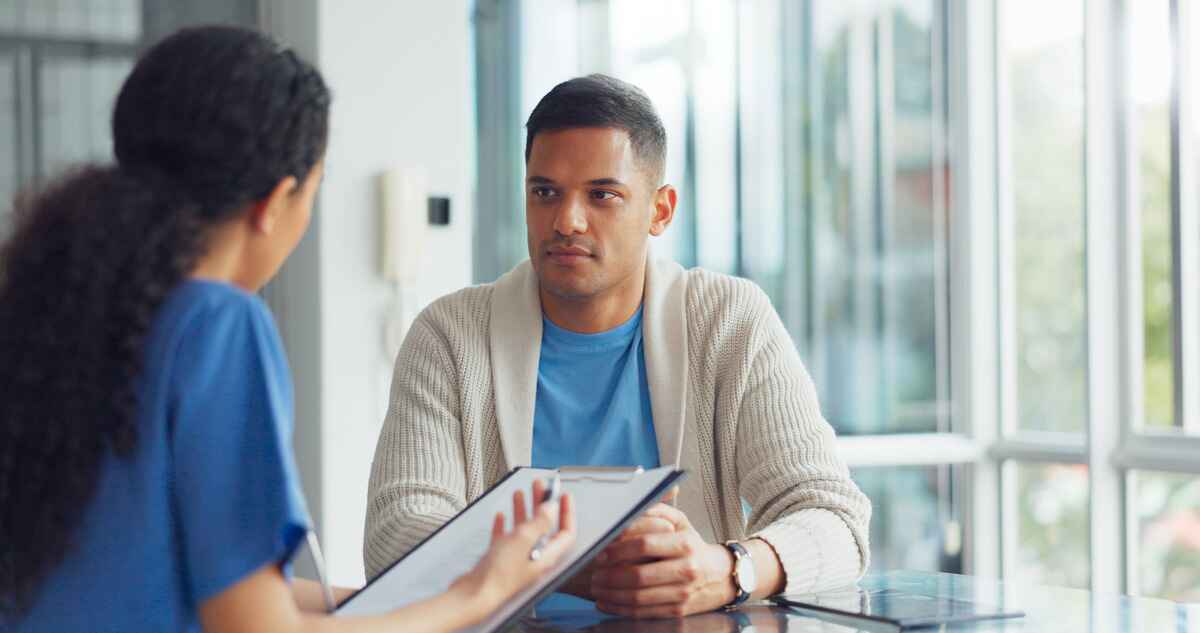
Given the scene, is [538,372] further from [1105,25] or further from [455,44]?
[1105,25]

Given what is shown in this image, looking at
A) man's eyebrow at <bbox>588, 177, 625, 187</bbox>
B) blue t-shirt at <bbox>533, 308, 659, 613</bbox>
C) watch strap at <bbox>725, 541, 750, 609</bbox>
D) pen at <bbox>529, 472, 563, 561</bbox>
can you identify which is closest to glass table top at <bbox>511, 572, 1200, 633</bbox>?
watch strap at <bbox>725, 541, 750, 609</bbox>

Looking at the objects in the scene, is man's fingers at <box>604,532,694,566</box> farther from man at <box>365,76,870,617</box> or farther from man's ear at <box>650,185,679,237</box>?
man's ear at <box>650,185,679,237</box>

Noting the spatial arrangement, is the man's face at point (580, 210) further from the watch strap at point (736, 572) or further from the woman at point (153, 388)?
the woman at point (153, 388)

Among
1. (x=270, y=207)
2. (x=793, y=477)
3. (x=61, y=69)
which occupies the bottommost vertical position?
(x=793, y=477)

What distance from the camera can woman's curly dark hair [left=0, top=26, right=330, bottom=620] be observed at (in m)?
1.02

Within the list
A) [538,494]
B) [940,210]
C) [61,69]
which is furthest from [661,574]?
[940,210]

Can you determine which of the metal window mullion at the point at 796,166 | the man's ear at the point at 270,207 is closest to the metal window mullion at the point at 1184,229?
the metal window mullion at the point at 796,166

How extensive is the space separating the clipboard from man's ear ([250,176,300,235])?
0.37 metres

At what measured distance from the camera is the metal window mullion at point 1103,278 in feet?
11.6

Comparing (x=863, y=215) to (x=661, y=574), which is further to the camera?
(x=863, y=215)

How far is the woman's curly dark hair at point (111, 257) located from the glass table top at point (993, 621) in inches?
24.1

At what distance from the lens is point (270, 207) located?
1113 mm

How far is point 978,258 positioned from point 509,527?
9.75ft

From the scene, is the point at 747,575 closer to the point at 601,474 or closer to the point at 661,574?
the point at 661,574
